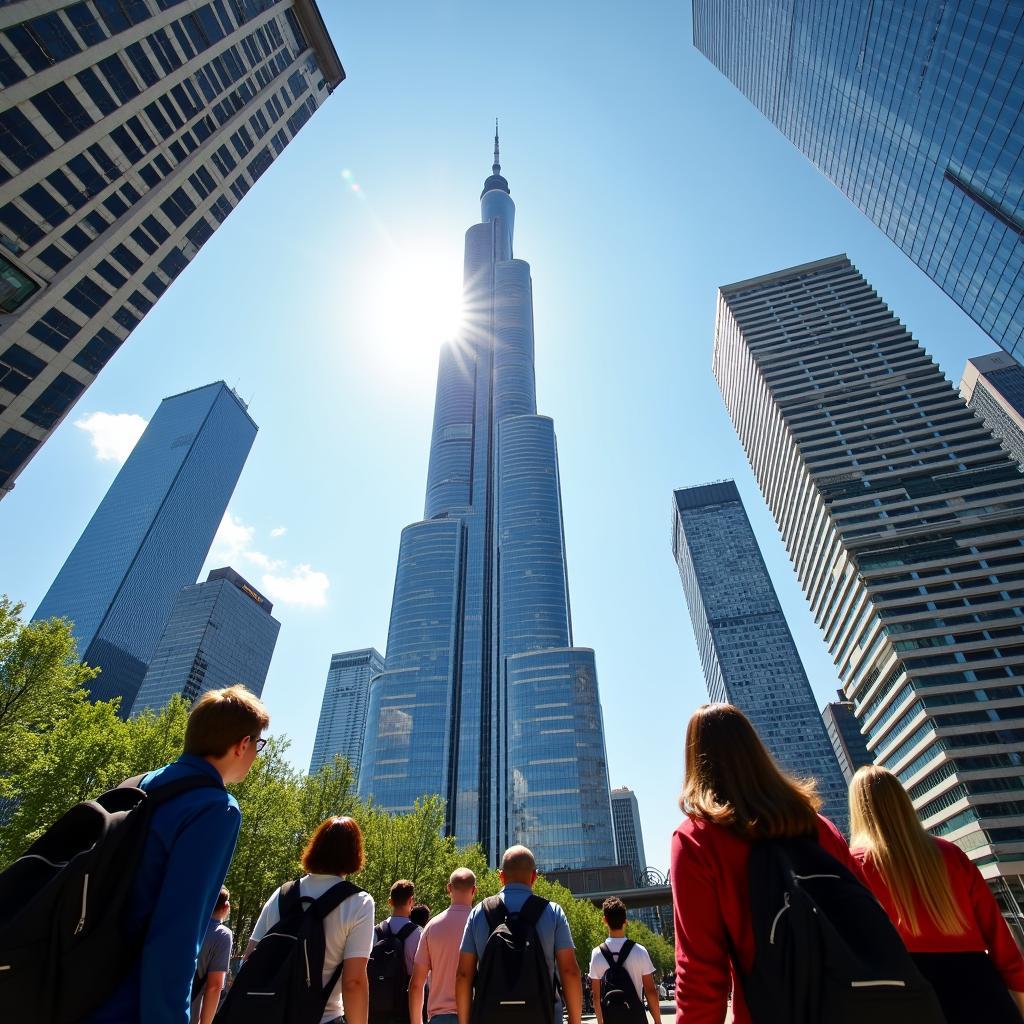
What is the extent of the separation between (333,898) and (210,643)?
154479 millimetres

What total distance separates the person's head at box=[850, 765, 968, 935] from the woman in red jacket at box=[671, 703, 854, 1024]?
3.07 feet

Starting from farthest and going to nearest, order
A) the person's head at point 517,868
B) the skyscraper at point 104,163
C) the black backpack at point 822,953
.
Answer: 1. the skyscraper at point 104,163
2. the person's head at point 517,868
3. the black backpack at point 822,953

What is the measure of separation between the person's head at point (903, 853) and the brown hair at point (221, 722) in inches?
134

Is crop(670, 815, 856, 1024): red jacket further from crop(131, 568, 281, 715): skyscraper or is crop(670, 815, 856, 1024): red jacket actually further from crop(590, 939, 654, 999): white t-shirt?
crop(131, 568, 281, 715): skyscraper

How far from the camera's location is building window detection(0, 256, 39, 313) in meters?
30.7

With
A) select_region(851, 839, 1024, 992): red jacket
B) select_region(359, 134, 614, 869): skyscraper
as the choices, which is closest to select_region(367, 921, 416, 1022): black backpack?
select_region(851, 839, 1024, 992): red jacket

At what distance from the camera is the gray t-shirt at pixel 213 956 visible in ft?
18.2

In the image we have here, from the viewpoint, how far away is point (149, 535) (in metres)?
134

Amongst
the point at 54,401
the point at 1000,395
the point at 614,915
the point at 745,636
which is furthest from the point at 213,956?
the point at 745,636

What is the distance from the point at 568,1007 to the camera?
454 centimetres

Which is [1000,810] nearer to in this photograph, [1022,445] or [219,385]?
[1022,445]

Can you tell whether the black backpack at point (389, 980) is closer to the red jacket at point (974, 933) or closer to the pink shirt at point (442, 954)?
the pink shirt at point (442, 954)

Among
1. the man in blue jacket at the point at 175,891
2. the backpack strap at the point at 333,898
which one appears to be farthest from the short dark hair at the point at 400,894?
the man in blue jacket at the point at 175,891

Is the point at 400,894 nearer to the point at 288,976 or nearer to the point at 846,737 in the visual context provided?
the point at 288,976
